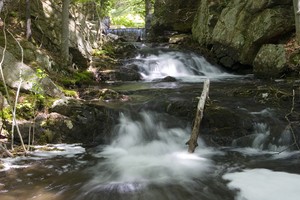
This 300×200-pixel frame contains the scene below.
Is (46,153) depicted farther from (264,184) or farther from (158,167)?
(264,184)

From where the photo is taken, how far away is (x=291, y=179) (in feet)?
17.1

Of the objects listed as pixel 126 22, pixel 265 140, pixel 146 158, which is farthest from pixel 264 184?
pixel 126 22

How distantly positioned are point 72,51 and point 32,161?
20.8ft

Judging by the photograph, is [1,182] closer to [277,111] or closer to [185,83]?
[277,111]

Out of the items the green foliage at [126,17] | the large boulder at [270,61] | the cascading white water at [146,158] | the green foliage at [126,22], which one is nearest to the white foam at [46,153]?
the cascading white water at [146,158]

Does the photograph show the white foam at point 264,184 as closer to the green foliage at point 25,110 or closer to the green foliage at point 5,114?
the green foliage at point 25,110

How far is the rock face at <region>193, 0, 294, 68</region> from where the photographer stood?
41.5 ft

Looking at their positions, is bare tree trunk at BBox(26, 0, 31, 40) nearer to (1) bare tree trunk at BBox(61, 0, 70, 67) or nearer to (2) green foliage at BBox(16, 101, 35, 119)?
(1) bare tree trunk at BBox(61, 0, 70, 67)

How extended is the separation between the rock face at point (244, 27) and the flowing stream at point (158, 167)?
18.4 feet

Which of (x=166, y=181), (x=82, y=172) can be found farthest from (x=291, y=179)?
(x=82, y=172)

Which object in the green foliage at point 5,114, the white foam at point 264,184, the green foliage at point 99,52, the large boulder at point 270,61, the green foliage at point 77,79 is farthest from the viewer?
the green foliage at point 99,52

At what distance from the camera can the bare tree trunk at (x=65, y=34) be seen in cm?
1024

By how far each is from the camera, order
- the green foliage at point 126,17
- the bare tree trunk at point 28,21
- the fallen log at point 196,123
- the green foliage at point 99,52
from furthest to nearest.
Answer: the green foliage at point 126,17
the green foliage at point 99,52
the bare tree trunk at point 28,21
the fallen log at point 196,123

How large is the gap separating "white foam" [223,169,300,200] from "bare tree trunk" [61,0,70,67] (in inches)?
275
